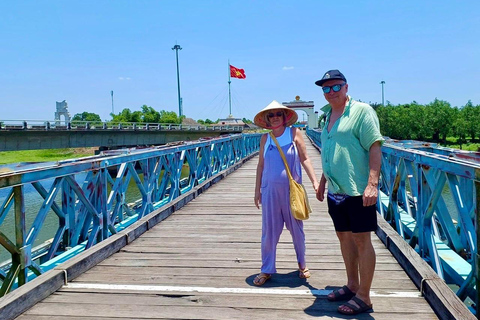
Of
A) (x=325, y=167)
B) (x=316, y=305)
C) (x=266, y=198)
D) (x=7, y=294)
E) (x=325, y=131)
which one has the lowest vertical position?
(x=316, y=305)

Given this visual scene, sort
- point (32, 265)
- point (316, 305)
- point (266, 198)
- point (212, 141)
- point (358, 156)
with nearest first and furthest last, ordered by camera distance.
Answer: point (358, 156) < point (316, 305) < point (32, 265) < point (266, 198) < point (212, 141)

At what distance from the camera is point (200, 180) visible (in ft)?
30.9

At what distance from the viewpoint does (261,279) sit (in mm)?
3346

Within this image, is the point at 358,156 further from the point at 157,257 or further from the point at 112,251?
the point at 112,251

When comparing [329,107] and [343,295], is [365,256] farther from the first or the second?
[329,107]

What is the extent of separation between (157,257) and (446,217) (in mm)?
2766

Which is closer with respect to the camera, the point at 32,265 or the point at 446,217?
the point at 32,265

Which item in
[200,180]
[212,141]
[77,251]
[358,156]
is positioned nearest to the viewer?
[358,156]

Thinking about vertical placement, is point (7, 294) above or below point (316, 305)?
above

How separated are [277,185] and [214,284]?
977 millimetres

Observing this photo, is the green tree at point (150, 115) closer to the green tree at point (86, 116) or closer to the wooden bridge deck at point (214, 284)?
the green tree at point (86, 116)

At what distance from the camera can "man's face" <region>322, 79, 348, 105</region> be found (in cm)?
281

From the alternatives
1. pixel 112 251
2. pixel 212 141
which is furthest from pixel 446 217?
pixel 212 141

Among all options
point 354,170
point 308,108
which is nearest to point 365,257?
point 354,170
